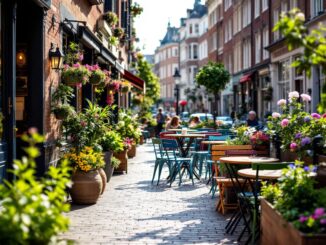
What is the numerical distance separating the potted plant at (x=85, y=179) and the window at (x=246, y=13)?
30685 mm

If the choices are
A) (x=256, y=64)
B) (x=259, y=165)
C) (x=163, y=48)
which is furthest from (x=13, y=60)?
(x=163, y=48)

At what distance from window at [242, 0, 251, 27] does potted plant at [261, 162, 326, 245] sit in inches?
1335

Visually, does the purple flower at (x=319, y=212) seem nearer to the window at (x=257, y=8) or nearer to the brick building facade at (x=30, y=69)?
the brick building facade at (x=30, y=69)

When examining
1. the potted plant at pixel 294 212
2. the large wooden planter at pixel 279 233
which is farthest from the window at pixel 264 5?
the large wooden planter at pixel 279 233

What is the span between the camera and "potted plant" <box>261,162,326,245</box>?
467cm

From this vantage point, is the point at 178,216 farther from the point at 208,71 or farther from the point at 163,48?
the point at 163,48

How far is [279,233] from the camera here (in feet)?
17.3

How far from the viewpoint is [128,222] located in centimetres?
815

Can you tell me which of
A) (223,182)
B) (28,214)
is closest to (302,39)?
(28,214)

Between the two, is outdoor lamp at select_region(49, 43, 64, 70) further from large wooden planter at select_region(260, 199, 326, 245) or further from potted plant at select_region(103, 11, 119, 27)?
potted plant at select_region(103, 11, 119, 27)

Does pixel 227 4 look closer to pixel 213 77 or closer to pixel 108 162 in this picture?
pixel 213 77

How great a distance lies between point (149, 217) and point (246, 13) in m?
33.4

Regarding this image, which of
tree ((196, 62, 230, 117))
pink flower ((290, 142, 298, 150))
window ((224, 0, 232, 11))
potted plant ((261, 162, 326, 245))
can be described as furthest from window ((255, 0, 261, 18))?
potted plant ((261, 162, 326, 245))

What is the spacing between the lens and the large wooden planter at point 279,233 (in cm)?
452
